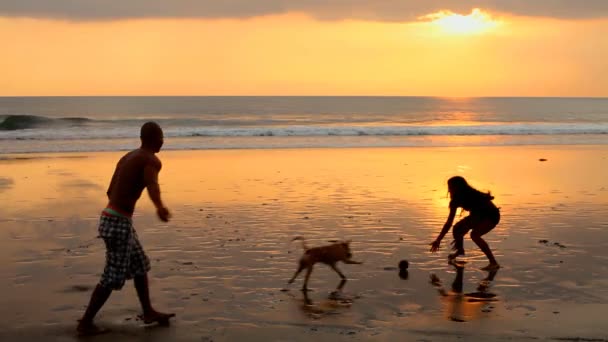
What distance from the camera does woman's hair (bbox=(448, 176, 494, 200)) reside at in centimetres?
798

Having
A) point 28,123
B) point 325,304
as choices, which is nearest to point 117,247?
point 325,304

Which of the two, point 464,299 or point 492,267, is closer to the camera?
point 464,299

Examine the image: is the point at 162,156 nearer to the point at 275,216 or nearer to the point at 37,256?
the point at 275,216

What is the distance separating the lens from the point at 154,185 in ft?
17.9

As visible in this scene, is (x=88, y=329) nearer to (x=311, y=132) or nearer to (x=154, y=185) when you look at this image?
(x=154, y=185)

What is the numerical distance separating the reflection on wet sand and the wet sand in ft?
0.06

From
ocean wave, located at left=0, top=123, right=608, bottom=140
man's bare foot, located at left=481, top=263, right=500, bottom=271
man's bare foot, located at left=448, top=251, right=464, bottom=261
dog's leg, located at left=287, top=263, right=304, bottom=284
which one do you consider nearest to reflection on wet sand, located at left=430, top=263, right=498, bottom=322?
man's bare foot, located at left=481, top=263, right=500, bottom=271

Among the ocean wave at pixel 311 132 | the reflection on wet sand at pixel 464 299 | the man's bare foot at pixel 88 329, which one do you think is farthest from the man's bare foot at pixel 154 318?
the ocean wave at pixel 311 132

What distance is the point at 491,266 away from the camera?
7824mm

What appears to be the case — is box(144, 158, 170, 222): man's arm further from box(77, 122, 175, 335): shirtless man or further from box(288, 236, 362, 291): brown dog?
box(288, 236, 362, 291): brown dog

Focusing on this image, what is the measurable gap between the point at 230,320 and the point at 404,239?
3.88 m

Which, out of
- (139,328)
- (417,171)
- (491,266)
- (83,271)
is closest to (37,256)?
(83,271)

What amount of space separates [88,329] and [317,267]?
2.84 metres

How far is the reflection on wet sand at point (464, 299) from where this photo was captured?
614 centimetres
